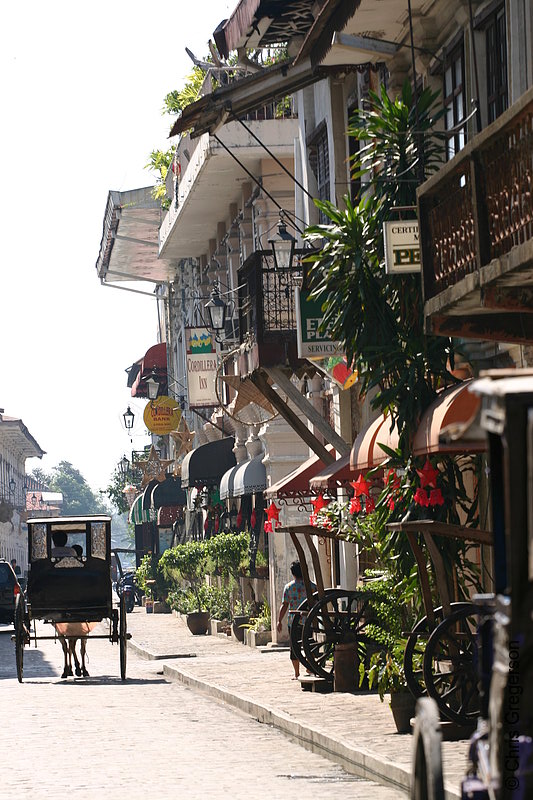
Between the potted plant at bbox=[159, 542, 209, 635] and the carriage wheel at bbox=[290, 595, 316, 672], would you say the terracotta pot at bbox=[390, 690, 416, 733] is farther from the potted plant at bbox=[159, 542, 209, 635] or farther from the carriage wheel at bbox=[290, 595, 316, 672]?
the potted plant at bbox=[159, 542, 209, 635]

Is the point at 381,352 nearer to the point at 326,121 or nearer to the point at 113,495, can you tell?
the point at 326,121

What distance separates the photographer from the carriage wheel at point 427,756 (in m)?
5.91

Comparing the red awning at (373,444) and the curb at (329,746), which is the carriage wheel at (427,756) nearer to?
the curb at (329,746)

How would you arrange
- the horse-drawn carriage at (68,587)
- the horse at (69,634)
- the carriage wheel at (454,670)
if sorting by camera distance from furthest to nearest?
1. the horse at (69,634)
2. the horse-drawn carriage at (68,587)
3. the carriage wheel at (454,670)

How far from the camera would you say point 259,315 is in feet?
74.8

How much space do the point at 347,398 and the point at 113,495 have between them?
176ft

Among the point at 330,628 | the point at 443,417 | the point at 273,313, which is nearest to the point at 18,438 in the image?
the point at 273,313

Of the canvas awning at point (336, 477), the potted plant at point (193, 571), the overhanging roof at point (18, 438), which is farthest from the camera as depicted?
the overhanging roof at point (18, 438)

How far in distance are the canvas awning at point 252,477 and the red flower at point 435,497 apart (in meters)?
17.0

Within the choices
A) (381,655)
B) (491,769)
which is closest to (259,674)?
(381,655)

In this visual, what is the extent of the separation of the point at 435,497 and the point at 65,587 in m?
9.87

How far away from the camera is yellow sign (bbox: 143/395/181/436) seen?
47.7 metres

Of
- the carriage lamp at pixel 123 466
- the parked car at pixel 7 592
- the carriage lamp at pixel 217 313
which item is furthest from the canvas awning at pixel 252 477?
the carriage lamp at pixel 123 466

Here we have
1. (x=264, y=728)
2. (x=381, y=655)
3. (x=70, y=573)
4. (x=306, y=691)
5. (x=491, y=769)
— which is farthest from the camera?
(x=70, y=573)
